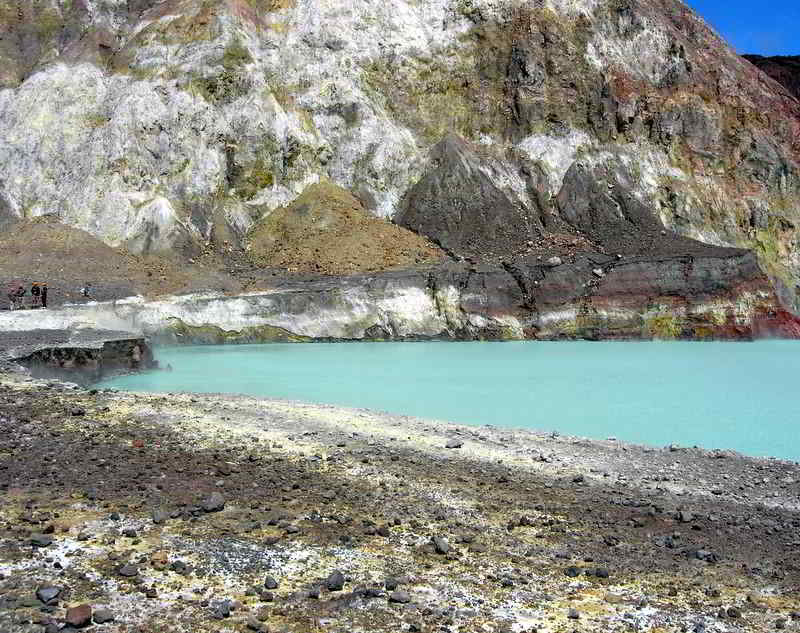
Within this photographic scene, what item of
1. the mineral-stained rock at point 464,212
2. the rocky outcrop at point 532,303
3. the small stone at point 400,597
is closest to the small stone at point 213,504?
the small stone at point 400,597

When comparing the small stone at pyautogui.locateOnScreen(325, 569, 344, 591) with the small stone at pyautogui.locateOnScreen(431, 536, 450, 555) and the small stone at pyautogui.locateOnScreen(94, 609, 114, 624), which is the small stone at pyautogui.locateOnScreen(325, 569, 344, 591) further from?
the small stone at pyautogui.locateOnScreen(94, 609, 114, 624)

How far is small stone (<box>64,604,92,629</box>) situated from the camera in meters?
5.41

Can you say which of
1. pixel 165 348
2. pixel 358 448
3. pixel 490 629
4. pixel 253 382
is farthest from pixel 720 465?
pixel 165 348

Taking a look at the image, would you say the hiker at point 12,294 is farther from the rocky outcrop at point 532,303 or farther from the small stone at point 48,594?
the small stone at point 48,594

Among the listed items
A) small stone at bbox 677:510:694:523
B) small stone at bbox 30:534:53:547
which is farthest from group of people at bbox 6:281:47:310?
small stone at bbox 677:510:694:523

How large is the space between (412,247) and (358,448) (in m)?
31.2

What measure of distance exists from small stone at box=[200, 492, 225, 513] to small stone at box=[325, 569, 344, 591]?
7.53 feet

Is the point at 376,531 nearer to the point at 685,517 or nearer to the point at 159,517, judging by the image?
the point at 159,517

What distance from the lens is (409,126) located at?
49.6 m

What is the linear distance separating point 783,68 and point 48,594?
110 m

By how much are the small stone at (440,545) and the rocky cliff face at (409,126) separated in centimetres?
3417

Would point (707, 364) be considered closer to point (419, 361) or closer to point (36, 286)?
point (419, 361)

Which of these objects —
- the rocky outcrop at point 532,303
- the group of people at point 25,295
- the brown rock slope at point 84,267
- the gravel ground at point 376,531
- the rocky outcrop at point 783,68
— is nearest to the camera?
the gravel ground at point 376,531

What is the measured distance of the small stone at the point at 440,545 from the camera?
7500mm
